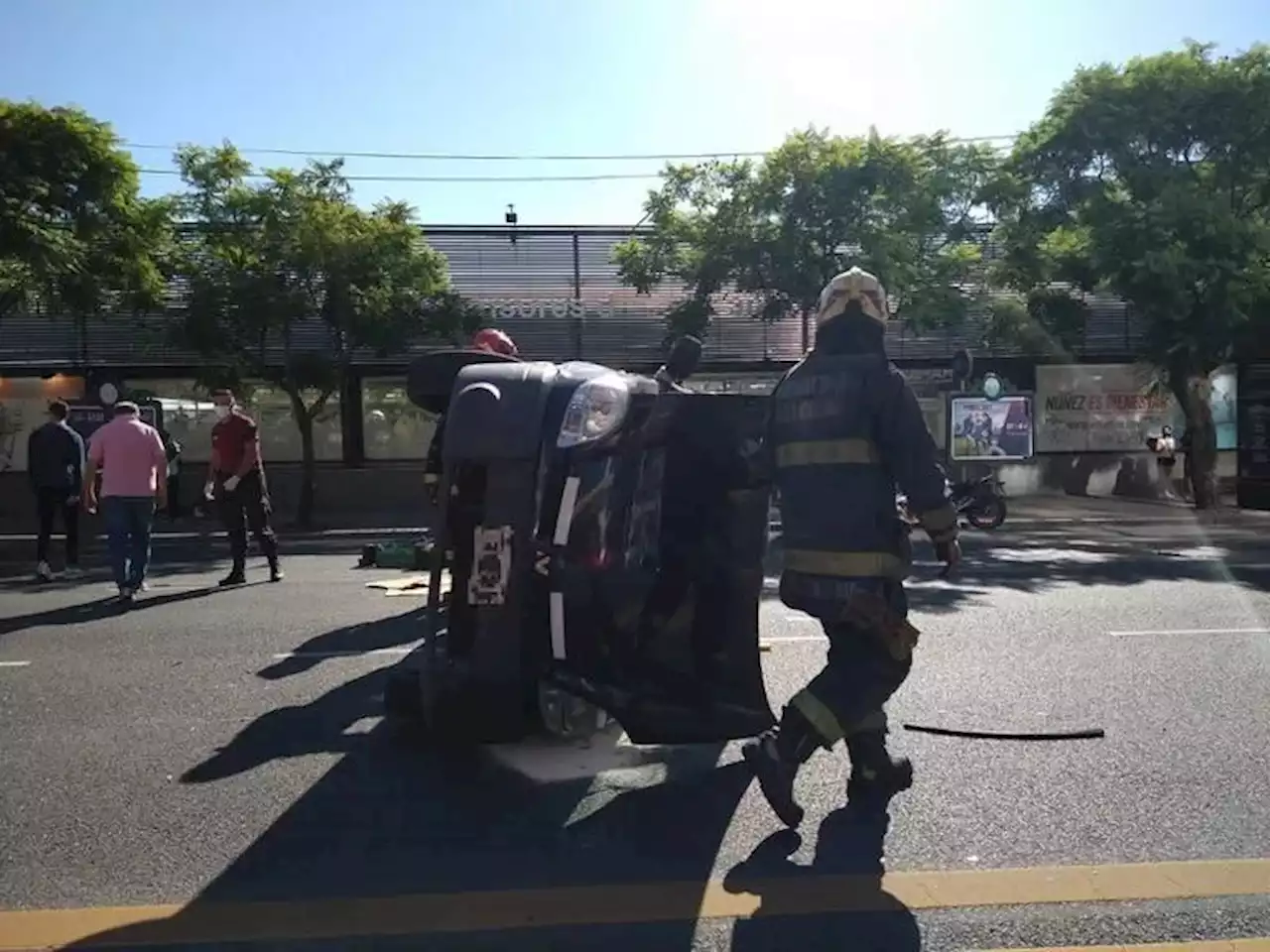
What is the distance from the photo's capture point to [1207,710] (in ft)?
18.9

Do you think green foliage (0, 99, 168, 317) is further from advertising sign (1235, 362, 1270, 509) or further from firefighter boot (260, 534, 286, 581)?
advertising sign (1235, 362, 1270, 509)

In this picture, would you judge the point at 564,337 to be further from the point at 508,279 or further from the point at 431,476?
the point at 431,476

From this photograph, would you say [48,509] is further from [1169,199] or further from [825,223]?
[1169,199]

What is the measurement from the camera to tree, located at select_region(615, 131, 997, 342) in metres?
17.4

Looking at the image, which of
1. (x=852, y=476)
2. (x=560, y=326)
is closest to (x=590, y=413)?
(x=852, y=476)

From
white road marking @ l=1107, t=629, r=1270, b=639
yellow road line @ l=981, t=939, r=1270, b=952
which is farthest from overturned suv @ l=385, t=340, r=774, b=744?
white road marking @ l=1107, t=629, r=1270, b=639

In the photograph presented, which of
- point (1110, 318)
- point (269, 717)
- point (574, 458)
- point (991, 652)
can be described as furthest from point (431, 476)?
point (1110, 318)

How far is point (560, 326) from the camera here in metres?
22.0

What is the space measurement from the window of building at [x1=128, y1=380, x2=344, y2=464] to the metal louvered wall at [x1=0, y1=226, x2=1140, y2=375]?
625mm

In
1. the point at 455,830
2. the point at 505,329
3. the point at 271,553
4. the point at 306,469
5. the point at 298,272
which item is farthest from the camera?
the point at 505,329

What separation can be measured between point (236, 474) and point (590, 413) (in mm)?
6734

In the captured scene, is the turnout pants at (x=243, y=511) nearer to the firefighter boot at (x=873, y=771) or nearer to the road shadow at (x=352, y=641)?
the road shadow at (x=352, y=641)

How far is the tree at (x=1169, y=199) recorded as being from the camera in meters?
16.8

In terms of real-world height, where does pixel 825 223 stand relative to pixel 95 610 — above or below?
above
